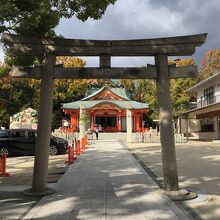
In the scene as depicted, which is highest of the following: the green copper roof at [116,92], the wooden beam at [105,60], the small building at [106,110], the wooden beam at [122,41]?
the green copper roof at [116,92]

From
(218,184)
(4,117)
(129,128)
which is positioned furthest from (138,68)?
(4,117)

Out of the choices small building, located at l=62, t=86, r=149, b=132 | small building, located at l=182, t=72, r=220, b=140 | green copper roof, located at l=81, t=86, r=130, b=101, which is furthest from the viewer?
green copper roof, located at l=81, t=86, r=130, b=101

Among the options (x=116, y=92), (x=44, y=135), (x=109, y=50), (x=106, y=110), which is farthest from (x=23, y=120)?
(x=109, y=50)

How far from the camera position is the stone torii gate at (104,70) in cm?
879

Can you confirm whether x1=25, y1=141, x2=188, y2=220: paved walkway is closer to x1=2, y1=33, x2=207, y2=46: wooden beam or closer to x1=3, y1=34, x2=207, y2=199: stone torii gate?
x1=3, y1=34, x2=207, y2=199: stone torii gate

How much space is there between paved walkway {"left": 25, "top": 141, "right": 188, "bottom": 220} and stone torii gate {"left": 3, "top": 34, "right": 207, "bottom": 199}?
30.7 inches

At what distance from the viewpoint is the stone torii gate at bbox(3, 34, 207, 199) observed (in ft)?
28.8

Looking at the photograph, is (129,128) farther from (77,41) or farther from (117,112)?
(77,41)

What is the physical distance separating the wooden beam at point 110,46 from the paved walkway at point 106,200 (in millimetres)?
3506

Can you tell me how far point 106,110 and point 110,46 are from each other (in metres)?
38.4

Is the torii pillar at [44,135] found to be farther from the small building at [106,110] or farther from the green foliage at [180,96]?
the green foliage at [180,96]

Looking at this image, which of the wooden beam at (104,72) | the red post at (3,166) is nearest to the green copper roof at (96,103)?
the red post at (3,166)

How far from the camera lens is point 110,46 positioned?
905 cm

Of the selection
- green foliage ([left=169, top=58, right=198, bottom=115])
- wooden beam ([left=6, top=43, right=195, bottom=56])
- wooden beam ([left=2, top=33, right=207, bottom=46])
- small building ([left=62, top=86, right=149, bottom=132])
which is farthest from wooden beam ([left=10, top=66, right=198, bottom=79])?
green foliage ([left=169, top=58, right=198, bottom=115])
